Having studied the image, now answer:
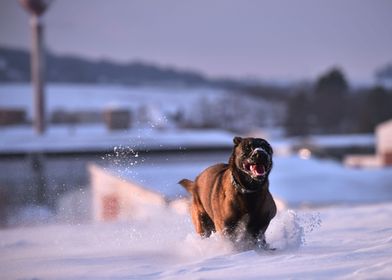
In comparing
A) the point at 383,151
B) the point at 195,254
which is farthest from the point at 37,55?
the point at 195,254

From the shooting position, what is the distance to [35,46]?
37.0m

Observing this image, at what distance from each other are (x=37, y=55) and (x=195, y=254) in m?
35.0

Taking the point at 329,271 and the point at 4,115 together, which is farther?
the point at 4,115

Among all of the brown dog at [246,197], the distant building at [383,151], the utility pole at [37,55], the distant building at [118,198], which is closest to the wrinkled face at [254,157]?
the brown dog at [246,197]

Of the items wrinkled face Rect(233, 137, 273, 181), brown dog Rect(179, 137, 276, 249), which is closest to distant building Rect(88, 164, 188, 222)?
brown dog Rect(179, 137, 276, 249)

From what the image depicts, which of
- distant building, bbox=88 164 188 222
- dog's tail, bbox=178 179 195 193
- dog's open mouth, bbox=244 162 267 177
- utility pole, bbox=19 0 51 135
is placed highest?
utility pole, bbox=19 0 51 135

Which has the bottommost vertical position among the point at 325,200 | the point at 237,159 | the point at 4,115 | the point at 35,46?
the point at 325,200

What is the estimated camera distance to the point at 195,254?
15.3 feet

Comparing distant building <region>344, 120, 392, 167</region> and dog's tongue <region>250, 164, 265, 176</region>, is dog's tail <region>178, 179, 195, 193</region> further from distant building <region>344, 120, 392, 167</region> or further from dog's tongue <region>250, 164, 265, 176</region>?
distant building <region>344, 120, 392, 167</region>

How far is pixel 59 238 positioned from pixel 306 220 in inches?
121

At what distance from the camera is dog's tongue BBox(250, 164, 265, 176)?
14.0ft

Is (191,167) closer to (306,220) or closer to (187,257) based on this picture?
(306,220)

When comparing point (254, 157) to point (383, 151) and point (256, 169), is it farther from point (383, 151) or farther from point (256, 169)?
point (383, 151)

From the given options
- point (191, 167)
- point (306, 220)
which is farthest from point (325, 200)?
point (306, 220)
